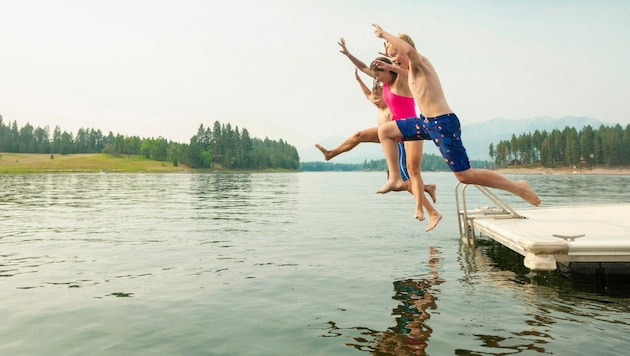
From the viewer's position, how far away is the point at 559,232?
11.4 meters

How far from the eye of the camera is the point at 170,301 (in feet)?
29.6

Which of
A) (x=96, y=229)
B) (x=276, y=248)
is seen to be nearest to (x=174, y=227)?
(x=96, y=229)

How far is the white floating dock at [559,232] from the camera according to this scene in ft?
30.9

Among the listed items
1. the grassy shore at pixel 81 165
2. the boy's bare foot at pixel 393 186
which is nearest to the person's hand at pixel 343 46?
the boy's bare foot at pixel 393 186

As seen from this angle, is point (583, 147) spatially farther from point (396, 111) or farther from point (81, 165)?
point (396, 111)

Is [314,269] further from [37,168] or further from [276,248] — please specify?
[37,168]

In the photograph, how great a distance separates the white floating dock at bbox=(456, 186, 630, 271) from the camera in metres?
9.41

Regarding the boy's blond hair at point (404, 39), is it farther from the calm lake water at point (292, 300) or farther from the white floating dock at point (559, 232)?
the white floating dock at point (559, 232)

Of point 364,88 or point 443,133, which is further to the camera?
point 364,88

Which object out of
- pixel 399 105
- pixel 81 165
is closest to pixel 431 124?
A: pixel 399 105

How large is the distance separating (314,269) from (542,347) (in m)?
6.26

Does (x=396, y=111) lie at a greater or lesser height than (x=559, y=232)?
greater

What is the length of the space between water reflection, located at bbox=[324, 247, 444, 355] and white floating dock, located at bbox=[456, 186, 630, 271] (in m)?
2.16

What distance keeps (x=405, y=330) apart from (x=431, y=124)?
3068mm
